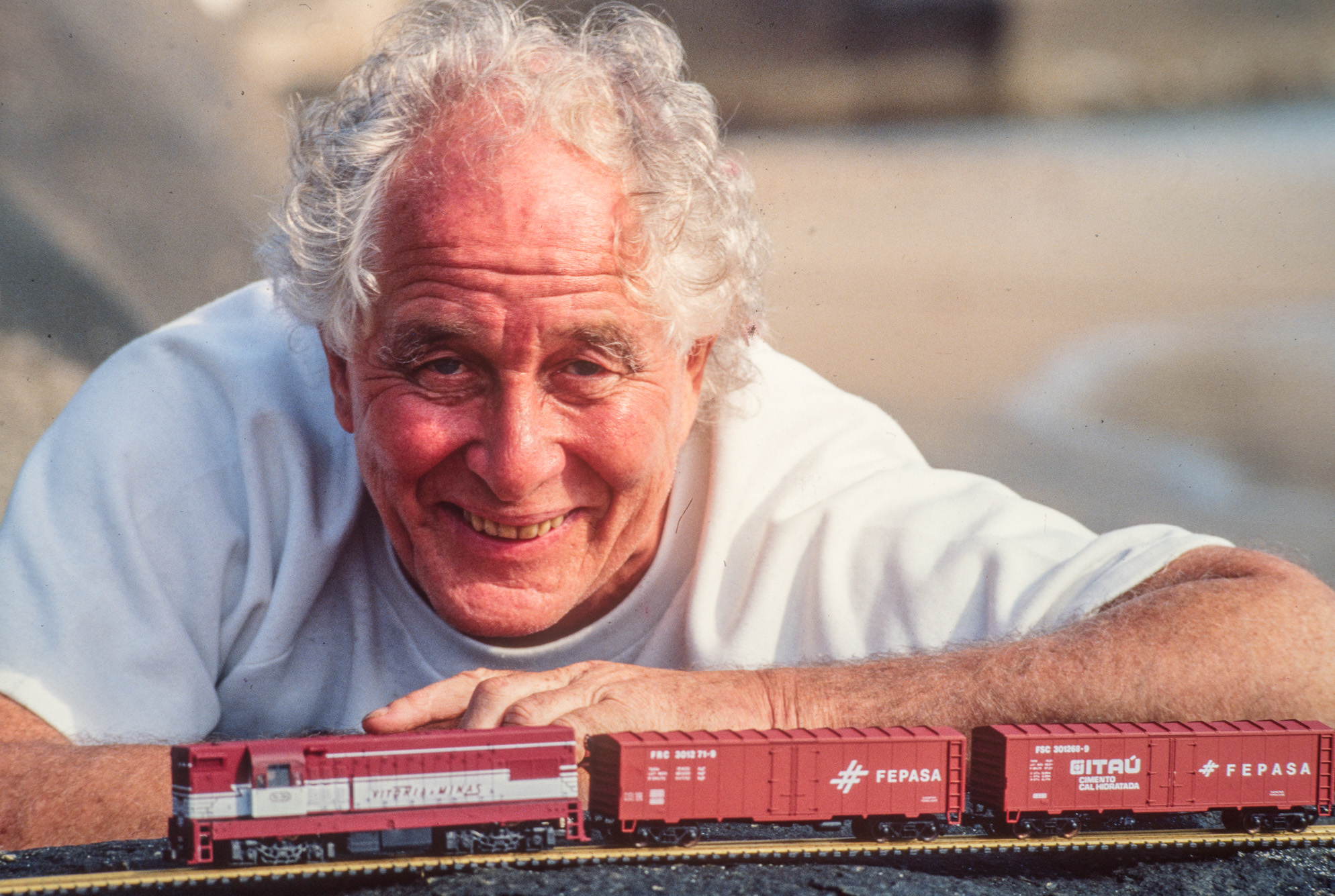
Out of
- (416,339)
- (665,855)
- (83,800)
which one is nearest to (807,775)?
(665,855)

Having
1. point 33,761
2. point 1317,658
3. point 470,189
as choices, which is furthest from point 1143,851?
point 33,761

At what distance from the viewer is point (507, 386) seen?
3436mm

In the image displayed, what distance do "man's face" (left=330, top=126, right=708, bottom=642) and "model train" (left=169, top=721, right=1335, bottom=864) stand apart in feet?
2.66

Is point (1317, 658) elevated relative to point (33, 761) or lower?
elevated

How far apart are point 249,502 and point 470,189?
4.64 feet

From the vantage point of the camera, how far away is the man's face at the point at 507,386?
133 inches

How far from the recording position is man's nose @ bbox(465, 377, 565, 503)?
3443 mm

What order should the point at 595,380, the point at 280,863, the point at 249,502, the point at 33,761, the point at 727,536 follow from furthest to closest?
1. the point at 727,536
2. the point at 249,502
3. the point at 595,380
4. the point at 33,761
5. the point at 280,863

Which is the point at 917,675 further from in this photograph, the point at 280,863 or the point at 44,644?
the point at 44,644

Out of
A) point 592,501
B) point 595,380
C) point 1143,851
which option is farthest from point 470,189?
point 1143,851

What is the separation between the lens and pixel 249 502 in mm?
4051

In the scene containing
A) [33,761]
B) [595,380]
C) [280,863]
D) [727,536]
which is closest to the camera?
[280,863]

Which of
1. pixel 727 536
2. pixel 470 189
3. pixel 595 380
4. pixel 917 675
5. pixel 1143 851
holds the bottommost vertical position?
pixel 1143 851

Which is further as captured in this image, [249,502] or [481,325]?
[249,502]
